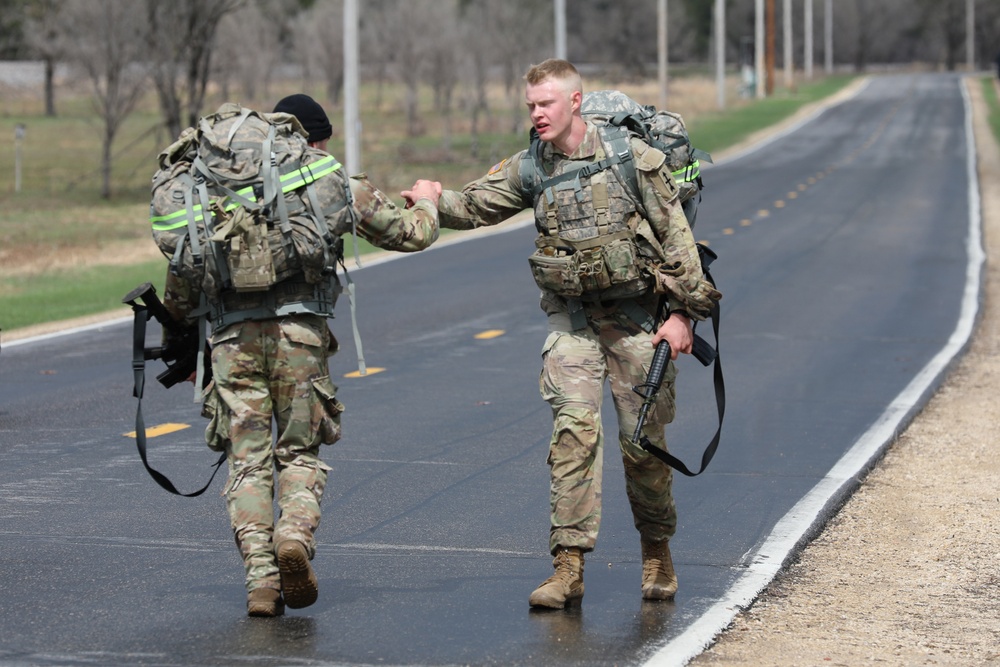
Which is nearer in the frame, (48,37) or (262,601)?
(262,601)

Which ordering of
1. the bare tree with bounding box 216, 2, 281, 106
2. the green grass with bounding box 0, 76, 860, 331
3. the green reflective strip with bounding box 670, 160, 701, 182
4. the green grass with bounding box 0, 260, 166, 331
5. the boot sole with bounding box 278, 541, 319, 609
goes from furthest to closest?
the bare tree with bounding box 216, 2, 281, 106 → the green grass with bounding box 0, 76, 860, 331 → the green grass with bounding box 0, 260, 166, 331 → the green reflective strip with bounding box 670, 160, 701, 182 → the boot sole with bounding box 278, 541, 319, 609

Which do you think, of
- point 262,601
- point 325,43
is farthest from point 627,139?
point 325,43

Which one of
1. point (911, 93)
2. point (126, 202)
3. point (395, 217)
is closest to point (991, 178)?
point (126, 202)

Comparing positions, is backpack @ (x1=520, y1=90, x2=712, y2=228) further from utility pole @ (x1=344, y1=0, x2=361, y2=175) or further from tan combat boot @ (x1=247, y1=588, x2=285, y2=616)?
utility pole @ (x1=344, y1=0, x2=361, y2=175)

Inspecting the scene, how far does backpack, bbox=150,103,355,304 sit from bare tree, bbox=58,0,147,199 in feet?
103

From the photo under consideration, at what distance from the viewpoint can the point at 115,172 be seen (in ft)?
138

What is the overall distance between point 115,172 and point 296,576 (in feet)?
125

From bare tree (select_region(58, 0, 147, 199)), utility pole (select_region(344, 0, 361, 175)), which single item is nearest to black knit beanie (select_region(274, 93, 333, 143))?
utility pole (select_region(344, 0, 361, 175))

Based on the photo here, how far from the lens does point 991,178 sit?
1454 inches

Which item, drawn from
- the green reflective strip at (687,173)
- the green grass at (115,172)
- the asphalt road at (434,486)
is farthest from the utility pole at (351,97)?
the green reflective strip at (687,173)

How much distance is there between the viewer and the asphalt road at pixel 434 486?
560cm

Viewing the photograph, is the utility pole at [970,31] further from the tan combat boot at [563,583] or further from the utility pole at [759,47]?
the tan combat boot at [563,583]

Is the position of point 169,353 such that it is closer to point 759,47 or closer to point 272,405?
point 272,405

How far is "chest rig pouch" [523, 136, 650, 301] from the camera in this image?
590 cm
